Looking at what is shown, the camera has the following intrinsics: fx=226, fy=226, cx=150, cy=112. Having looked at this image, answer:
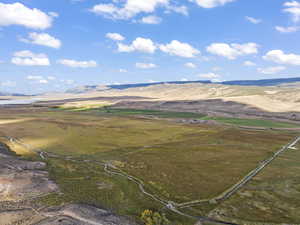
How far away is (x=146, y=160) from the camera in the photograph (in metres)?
64.2

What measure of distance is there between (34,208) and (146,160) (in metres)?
33.8

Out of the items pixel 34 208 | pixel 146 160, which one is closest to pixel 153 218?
pixel 34 208

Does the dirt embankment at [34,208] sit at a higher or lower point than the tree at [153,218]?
higher

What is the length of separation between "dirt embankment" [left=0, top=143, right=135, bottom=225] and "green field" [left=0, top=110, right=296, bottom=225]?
8.00ft

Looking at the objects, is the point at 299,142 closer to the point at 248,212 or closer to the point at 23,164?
the point at 248,212

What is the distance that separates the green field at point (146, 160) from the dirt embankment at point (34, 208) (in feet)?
8.00

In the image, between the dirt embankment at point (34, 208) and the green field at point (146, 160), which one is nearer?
the dirt embankment at point (34, 208)

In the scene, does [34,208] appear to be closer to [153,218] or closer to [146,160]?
[153,218]

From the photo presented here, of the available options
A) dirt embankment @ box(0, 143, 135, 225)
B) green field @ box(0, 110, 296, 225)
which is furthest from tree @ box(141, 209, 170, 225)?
dirt embankment @ box(0, 143, 135, 225)

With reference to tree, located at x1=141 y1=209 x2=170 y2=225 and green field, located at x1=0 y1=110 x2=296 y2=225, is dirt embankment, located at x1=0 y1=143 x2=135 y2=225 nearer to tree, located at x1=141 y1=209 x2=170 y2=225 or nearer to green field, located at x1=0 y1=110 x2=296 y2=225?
tree, located at x1=141 y1=209 x2=170 y2=225

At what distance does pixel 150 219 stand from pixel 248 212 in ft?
52.6

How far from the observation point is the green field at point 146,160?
41344 millimetres

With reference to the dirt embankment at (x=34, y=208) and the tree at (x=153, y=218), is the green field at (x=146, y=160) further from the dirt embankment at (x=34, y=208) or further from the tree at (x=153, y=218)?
the dirt embankment at (x=34, y=208)

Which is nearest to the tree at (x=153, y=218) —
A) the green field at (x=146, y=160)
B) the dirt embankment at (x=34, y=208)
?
the green field at (x=146, y=160)
